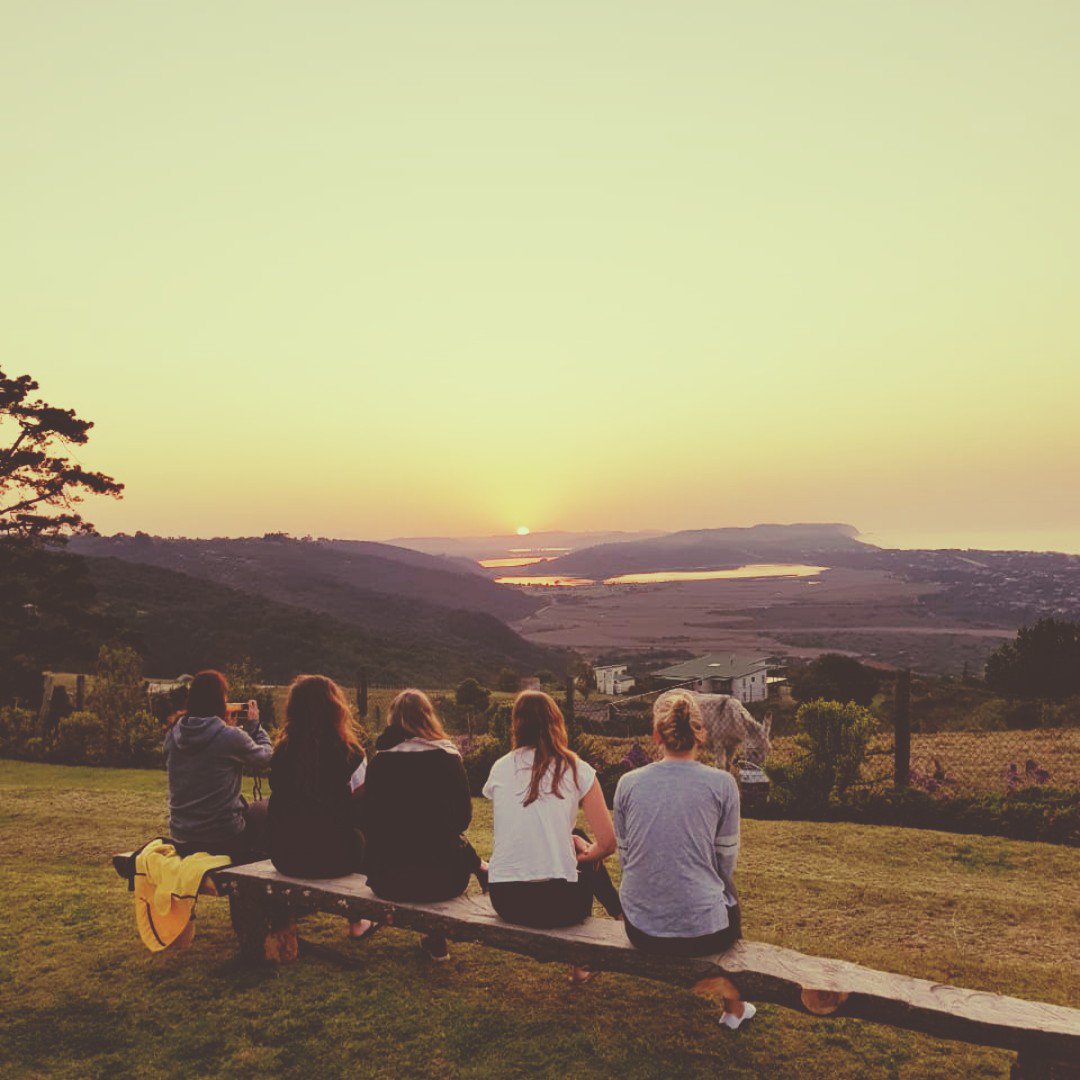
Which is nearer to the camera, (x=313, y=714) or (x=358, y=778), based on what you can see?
(x=313, y=714)

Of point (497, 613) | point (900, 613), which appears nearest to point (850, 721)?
point (497, 613)

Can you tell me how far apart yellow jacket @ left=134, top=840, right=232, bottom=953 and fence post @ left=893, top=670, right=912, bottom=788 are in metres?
8.64

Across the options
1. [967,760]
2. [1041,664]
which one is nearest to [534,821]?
[967,760]

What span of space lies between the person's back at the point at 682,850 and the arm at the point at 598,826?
449 mm

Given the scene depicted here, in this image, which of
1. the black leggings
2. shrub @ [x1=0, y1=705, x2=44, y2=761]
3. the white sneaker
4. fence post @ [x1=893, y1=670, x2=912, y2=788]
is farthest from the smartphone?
shrub @ [x1=0, y1=705, x2=44, y2=761]

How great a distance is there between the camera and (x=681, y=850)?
12.8 feet

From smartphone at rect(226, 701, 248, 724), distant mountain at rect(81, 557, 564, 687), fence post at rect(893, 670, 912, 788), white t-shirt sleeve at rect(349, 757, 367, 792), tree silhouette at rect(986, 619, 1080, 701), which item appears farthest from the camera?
distant mountain at rect(81, 557, 564, 687)

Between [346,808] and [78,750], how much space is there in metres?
13.1

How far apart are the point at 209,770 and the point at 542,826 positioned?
2.38 m

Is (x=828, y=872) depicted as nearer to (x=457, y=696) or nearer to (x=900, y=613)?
(x=457, y=696)

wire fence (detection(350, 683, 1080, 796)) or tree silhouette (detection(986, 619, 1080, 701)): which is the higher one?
wire fence (detection(350, 683, 1080, 796))

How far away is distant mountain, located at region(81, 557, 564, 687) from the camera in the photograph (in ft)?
208

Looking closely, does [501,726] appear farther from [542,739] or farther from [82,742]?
[542,739]

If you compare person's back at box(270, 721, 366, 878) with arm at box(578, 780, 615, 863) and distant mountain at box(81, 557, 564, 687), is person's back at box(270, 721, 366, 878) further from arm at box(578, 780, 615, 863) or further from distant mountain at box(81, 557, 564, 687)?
distant mountain at box(81, 557, 564, 687)
